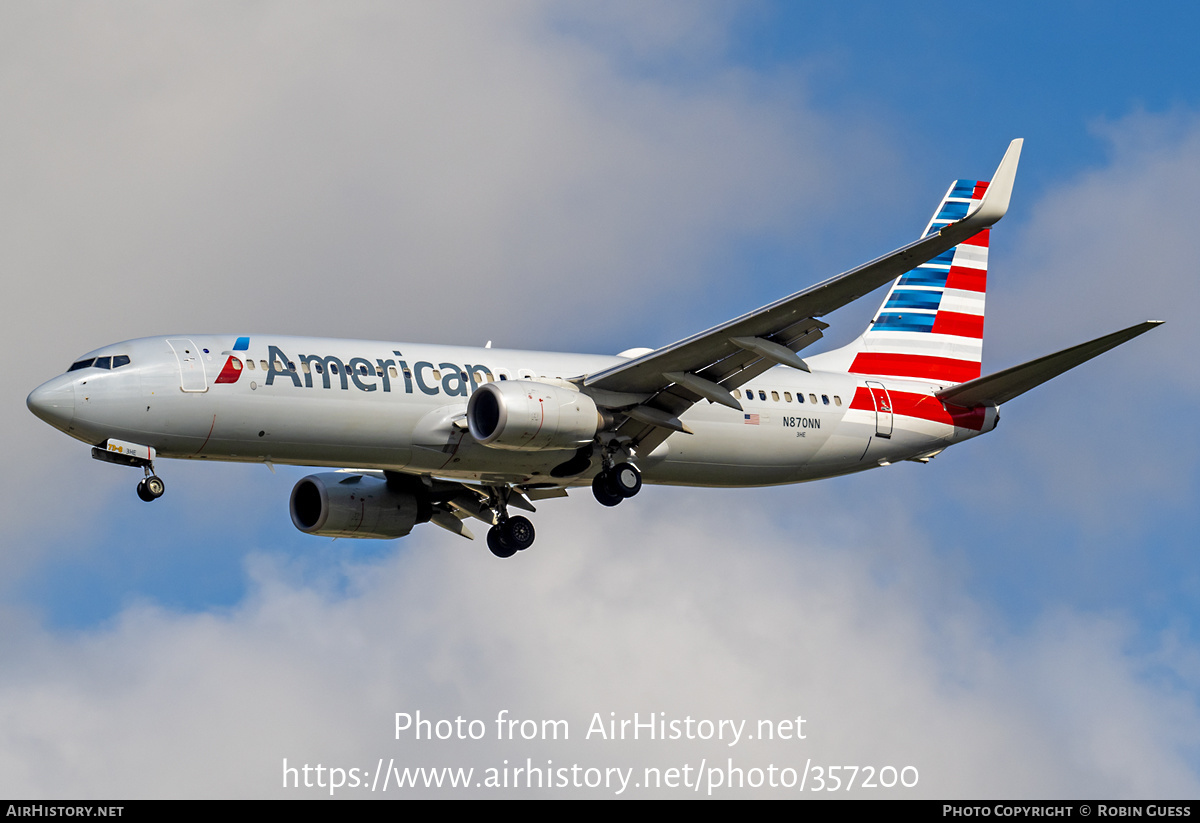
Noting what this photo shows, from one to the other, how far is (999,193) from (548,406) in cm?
1175

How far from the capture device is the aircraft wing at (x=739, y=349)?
3478 cm

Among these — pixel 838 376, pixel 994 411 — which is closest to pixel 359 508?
pixel 838 376

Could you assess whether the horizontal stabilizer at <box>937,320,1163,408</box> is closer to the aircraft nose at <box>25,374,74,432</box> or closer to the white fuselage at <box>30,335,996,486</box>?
the white fuselage at <box>30,335,996,486</box>

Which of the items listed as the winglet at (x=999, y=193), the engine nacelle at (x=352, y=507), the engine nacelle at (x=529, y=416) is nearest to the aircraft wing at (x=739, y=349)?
the winglet at (x=999, y=193)

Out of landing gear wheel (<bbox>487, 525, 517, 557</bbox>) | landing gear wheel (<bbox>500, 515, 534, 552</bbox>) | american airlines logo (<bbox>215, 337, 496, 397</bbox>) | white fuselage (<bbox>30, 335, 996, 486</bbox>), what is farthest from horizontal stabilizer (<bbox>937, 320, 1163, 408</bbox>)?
american airlines logo (<bbox>215, 337, 496, 397</bbox>)

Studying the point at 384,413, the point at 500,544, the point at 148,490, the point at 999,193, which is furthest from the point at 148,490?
the point at 999,193

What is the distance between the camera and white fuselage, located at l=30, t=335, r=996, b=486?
36969 mm

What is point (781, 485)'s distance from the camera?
4575cm

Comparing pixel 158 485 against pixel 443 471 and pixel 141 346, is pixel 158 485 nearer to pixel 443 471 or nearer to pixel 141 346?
pixel 141 346

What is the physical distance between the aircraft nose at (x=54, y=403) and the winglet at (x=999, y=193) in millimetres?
20299

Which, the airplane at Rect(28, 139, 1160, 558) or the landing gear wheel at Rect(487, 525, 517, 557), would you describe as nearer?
the airplane at Rect(28, 139, 1160, 558)

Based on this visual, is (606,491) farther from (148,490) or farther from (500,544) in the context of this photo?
(148,490)

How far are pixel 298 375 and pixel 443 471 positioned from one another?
4.96m

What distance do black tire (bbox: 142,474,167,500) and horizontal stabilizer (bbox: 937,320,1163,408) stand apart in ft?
72.5
